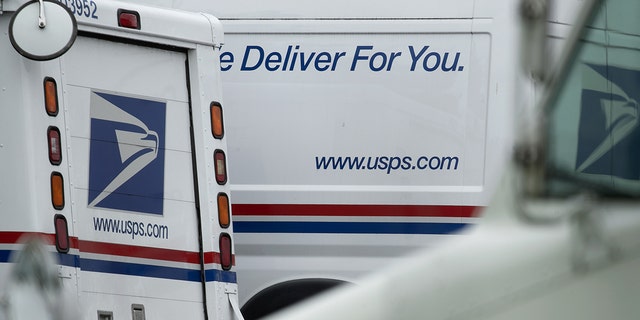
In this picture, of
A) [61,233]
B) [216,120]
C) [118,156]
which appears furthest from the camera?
[216,120]

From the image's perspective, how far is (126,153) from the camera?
5.90 m

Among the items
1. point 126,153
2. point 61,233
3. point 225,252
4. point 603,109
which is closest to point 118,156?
point 126,153

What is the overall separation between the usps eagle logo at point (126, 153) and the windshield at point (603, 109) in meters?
3.61

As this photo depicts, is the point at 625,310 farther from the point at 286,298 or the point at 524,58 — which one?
the point at 286,298

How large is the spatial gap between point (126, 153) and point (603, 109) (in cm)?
366

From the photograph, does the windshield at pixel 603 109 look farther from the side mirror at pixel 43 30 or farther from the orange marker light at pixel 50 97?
the orange marker light at pixel 50 97

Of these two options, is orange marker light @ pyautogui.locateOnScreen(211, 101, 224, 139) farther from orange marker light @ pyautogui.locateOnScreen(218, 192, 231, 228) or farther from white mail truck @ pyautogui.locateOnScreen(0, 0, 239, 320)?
orange marker light @ pyautogui.locateOnScreen(218, 192, 231, 228)

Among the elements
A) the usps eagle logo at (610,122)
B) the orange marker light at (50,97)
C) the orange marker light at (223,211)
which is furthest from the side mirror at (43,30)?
the usps eagle logo at (610,122)

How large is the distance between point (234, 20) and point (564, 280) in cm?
476

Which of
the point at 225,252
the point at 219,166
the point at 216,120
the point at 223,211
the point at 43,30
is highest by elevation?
the point at 43,30

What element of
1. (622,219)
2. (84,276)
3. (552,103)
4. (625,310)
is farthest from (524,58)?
(84,276)

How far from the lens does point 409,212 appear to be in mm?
6754

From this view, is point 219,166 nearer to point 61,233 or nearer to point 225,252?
point 225,252

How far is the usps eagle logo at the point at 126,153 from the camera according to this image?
5.83 meters
